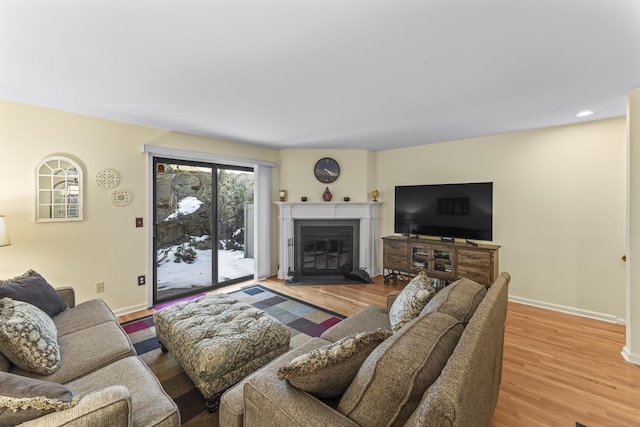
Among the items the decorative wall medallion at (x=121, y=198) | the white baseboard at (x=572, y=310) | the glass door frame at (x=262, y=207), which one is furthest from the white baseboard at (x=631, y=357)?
the decorative wall medallion at (x=121, y=198)

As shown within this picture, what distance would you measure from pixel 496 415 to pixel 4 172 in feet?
14.8

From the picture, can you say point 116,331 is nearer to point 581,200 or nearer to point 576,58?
point 576,58

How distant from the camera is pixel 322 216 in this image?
4797mm

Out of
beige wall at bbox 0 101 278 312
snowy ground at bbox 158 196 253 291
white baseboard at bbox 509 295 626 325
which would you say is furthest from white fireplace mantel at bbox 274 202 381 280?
white baseboard at bbox 509 295 626 325

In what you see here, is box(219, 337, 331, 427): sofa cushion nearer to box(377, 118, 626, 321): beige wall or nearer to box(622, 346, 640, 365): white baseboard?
box(622, 346, 640, 365): white baseboard

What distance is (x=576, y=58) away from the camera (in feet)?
6.03

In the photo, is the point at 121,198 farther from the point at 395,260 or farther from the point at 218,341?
the point at 395,260

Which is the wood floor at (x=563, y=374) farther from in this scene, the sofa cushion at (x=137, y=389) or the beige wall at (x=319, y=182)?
the beige wall at (x=319, y=182)

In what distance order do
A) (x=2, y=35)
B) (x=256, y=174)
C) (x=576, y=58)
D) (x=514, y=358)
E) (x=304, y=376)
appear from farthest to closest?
1. (x=256, y=174)
2. (x=514, y=358)
3. (x=576, y=58)
4. (x=2, y=35)
5. (x=304, y=376)

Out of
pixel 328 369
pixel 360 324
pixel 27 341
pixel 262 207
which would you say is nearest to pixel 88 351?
pixel 27 341

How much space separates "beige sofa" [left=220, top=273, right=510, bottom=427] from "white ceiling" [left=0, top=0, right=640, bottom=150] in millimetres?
1535

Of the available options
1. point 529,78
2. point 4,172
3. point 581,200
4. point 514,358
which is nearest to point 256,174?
point 4,172

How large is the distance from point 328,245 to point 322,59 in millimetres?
3445

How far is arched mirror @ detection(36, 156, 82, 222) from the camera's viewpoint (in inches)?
109
